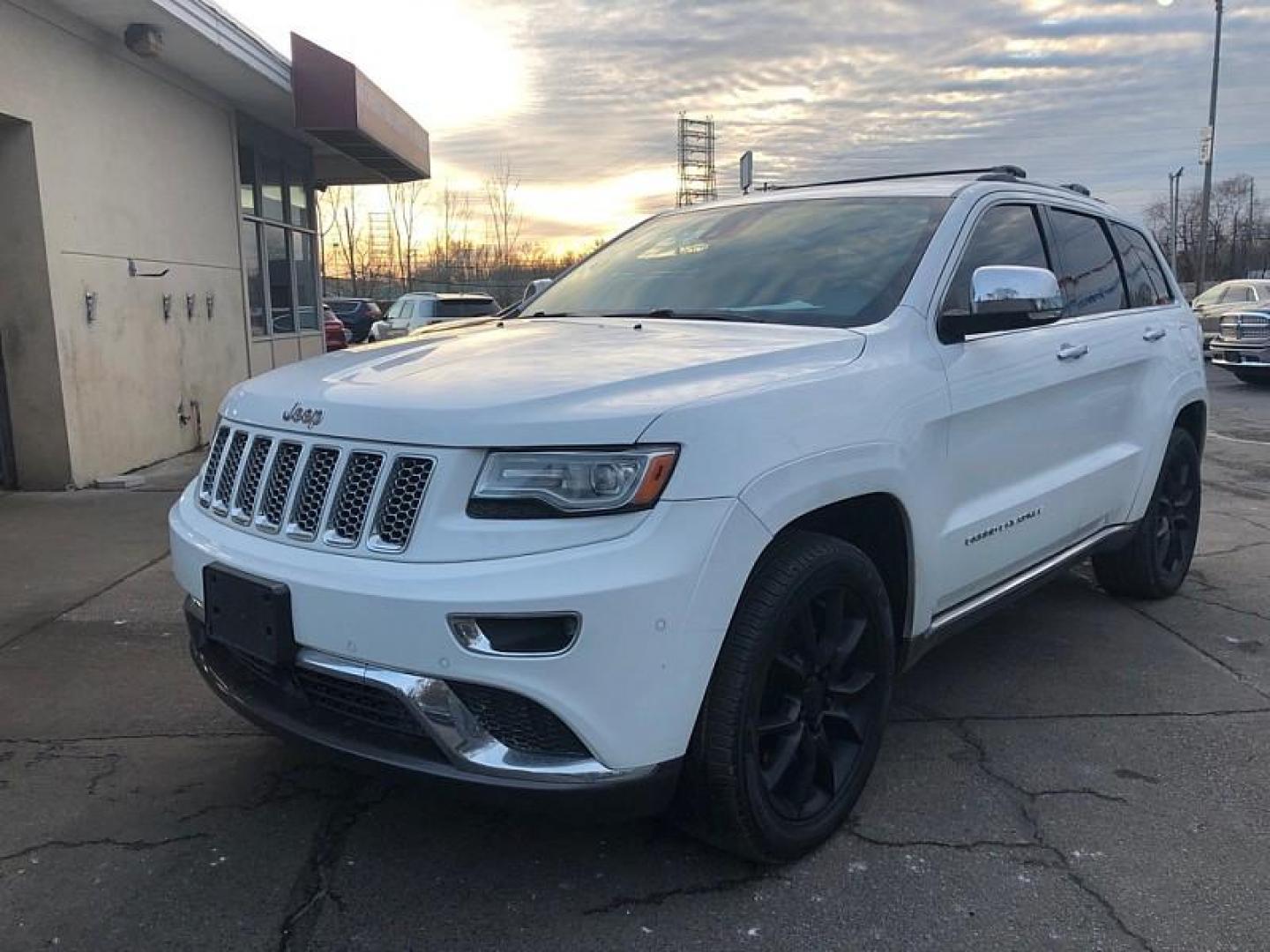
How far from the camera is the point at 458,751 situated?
7.83 ft

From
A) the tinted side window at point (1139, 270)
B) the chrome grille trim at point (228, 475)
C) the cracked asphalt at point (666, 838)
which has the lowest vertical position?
the cracked asphalt at point (666, 838)

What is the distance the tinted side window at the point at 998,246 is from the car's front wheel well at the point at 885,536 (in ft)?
2.41

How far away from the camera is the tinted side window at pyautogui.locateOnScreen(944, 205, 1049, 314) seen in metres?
3.55

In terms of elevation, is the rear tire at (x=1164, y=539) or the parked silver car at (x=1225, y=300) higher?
the parked silver car at (x=1225, y=300)

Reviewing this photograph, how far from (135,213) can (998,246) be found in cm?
814

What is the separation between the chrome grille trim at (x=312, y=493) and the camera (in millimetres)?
2613

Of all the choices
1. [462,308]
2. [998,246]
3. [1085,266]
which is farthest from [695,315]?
[462,308]

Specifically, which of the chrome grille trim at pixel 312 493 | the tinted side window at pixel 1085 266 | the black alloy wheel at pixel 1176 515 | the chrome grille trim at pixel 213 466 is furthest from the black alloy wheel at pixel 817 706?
the black alloy wheel at pixel 1176 515

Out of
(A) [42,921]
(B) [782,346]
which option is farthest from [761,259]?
(A) [42,921]

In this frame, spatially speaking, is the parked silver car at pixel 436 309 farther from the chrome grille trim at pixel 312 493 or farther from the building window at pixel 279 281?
the chrome grille trim at pixel 312 493

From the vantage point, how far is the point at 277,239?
13.9 meters

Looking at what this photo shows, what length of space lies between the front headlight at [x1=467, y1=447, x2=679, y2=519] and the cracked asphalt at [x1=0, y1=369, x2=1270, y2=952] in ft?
2.25

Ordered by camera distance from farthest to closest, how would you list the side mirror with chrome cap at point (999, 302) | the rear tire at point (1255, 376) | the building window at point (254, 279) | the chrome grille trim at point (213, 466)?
the rear tire at point (1255, 376) < the building window at point (254, 279) < the side mirror with chrome cap at point (999, 302) < the chrome grille trim at point (213, 466)

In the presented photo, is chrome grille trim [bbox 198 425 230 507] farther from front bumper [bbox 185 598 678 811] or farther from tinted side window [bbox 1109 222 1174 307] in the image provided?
tinted side window [bbox 1109 222 1174 307]
